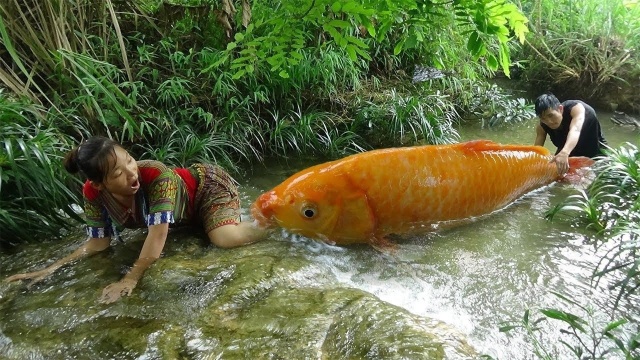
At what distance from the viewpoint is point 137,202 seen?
321 cm

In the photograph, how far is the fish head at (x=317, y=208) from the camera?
343 centimetres

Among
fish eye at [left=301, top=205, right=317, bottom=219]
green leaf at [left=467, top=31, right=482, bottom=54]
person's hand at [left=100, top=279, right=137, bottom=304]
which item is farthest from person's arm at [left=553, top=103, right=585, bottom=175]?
person's hand at [left=100, top=279, right=137, bottom=304]

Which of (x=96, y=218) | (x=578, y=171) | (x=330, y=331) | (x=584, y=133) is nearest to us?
(x=330, y=331)

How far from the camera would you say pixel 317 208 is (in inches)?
136

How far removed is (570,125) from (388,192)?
8.77 feet

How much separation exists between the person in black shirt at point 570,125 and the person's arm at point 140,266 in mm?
3859

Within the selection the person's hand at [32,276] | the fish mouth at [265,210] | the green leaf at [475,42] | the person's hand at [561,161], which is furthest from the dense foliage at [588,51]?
the person's hand at [32,276]

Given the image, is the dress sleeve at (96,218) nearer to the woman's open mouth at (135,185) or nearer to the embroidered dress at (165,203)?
the embroidered dress at (165,203)

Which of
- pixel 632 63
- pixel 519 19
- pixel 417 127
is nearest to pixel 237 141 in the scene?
pixel 417 127

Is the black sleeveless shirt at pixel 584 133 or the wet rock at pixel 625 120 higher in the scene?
the black sleeveless shirt at pixel 584 133

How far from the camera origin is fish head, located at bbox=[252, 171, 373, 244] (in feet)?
11.3

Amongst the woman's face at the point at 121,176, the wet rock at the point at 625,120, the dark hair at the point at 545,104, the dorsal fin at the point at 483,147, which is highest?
the woman's face at the point at 121,176

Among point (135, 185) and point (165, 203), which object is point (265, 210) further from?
point (135, 185)

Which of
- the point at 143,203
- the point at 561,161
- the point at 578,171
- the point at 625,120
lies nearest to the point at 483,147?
the point at 561,161
